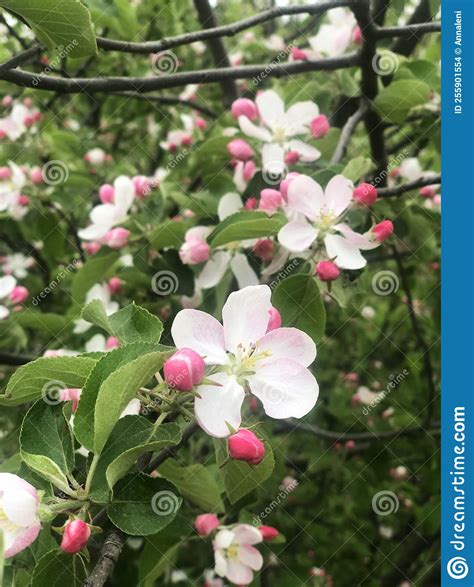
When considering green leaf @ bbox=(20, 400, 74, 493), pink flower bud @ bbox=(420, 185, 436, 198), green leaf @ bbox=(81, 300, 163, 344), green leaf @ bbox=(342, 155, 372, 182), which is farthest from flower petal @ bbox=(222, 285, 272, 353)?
pink flower bud @ bbox=(420, 185, 436, 198)

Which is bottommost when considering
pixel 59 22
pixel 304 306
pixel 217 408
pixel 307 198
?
pixel 304 306

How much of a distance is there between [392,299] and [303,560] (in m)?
1.12

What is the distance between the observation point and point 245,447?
0.90 m

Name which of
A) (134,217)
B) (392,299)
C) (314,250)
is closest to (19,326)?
(134,217)

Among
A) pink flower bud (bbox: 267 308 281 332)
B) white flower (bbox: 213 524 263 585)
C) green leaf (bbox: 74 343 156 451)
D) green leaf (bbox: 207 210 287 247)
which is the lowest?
white flower (bbox: 213 524 263 585)

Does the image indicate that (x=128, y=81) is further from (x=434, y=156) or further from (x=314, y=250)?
(x=434, y=156)

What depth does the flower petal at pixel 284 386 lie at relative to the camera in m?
0.98

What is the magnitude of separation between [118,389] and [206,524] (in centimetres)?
63

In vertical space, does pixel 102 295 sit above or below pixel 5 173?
below

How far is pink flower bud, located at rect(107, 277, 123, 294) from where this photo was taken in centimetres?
193

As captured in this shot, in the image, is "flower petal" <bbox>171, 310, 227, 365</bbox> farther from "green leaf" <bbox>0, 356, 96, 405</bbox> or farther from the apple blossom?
the apple blossom

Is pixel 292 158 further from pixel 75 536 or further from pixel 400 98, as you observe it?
pixel 75 536

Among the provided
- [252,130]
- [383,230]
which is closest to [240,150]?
[252,130]

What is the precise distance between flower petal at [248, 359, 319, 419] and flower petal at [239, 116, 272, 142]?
82cm
